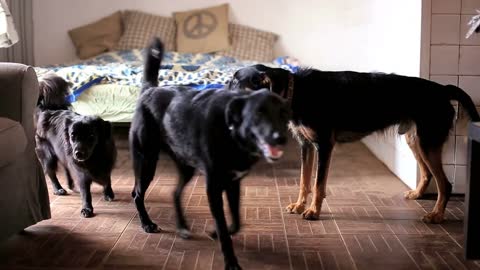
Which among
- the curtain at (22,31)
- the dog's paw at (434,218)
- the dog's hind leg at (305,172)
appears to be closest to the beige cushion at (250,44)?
the curtain at (22,31)

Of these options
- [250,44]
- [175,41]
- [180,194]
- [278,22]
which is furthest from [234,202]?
[278,22]

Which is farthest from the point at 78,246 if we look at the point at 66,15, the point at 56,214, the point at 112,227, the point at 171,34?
the point at 66,15

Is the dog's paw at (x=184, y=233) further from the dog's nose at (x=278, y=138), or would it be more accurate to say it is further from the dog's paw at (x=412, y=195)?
the dog's paw at (x=412, y=195)

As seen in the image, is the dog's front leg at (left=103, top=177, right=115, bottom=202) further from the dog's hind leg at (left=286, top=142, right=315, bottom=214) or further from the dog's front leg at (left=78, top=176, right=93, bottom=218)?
the dog's hind leg at (left=286, top=142, right=315, bottom=214)

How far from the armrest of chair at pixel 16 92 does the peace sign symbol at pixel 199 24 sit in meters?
3.32

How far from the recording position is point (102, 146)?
2936 millimetres

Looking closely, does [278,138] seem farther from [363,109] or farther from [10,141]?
[363,109]

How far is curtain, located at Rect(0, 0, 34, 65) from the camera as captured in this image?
204 inches

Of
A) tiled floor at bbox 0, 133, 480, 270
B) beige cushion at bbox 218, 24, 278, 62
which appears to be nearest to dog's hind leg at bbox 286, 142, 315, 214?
tiled floor at bbox 0, 133, 480, 270

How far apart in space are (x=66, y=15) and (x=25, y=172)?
12.4ft

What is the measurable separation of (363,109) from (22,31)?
13.2ft

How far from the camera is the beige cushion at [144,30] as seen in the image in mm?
5488

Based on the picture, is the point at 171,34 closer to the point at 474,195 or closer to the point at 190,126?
the point at 190,126

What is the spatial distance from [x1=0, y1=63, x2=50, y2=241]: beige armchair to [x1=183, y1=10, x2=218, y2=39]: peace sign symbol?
3.30 m
